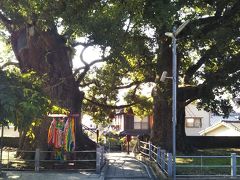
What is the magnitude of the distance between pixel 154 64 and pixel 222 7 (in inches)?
345

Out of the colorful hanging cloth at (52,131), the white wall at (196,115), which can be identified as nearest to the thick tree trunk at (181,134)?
the colorful hanging cloth at (52,131)

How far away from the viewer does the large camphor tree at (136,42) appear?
2006 cm

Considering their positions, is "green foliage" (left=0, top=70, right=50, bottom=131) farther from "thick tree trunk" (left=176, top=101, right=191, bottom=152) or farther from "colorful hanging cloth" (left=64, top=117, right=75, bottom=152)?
"thick tree trunk" (left=176, top=101, right=191, bottom=152)

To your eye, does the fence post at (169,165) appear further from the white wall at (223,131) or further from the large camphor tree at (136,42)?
the white wall at (223,131)

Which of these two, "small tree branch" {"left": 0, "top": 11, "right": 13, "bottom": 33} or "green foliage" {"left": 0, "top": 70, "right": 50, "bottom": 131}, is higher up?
"small tree branch" {"left": 0, "top": 11, "right": 13, "bottom": 33}

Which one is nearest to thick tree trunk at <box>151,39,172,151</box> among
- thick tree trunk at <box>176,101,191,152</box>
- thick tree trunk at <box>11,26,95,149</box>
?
thick tree trunk at <box>176,101,191,152</box>

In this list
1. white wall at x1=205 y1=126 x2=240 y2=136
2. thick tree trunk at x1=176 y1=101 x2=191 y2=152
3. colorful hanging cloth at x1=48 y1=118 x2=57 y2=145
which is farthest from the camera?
white wall at x1=205 y1=126 x2=240 y2=136

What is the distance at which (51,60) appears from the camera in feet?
83.3

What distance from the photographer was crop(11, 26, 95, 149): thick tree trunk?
25000 mm

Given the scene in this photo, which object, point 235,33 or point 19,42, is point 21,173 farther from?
point 235,33

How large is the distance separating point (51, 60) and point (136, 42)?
4901mm

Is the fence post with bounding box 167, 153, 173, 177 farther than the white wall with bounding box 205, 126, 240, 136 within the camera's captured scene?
No

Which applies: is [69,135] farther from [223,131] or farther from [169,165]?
[223,131]

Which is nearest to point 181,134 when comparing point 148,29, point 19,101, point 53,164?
point 148,29
